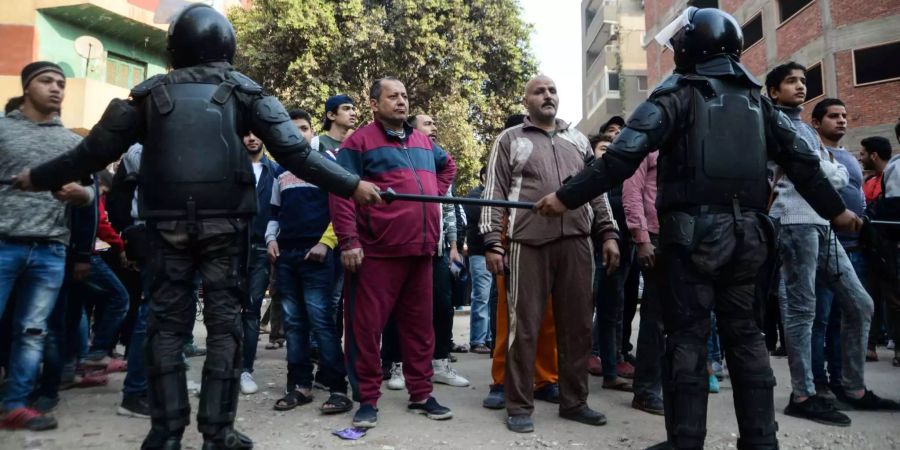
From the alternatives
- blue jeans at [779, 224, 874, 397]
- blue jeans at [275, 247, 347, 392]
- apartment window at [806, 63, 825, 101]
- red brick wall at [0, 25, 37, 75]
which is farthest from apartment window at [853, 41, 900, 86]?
red brick wall at [0, 25, 37, 75]

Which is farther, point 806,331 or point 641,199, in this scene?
point 641,199

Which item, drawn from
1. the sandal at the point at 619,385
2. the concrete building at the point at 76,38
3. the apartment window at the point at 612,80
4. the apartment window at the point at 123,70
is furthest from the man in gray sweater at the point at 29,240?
the apartment window at the point at 612,80

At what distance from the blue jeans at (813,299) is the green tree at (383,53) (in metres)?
13.9

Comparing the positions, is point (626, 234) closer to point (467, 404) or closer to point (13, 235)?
point (467, 404)

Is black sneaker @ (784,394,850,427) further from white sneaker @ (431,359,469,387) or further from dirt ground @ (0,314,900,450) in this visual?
white sneaker @ (431,359,469,387)

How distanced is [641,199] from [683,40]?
64.3 inches

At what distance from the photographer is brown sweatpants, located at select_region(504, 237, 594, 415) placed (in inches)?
158

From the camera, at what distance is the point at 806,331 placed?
4.19 metres

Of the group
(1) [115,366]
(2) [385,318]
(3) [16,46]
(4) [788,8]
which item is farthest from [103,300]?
(4) [788,8]

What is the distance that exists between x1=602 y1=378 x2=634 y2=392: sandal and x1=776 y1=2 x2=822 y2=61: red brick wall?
18553 millimetres

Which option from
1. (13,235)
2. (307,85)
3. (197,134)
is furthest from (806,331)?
(307,85)

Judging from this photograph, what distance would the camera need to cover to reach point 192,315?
10.1 feet

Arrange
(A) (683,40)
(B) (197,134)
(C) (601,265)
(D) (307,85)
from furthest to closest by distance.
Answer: (D) (307,85)
(C) (601,265)
(A) (683,40)
(B) (197,134)

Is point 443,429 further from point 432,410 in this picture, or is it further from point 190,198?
point 190,198
